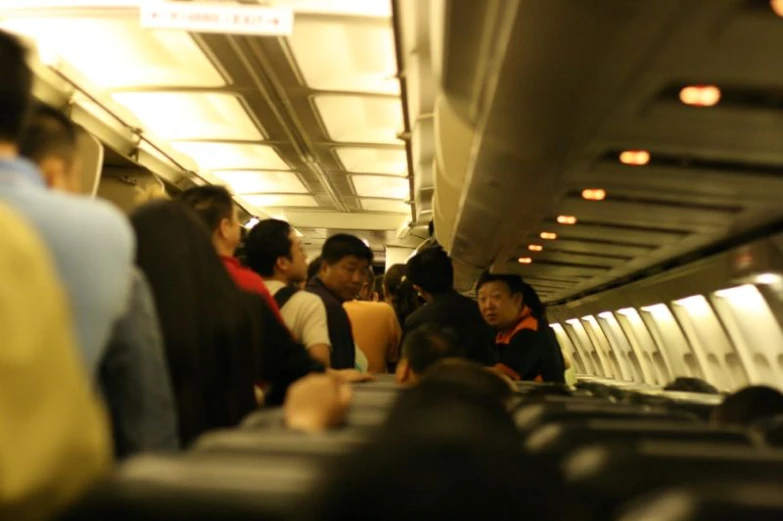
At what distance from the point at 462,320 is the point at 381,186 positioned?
7627mm

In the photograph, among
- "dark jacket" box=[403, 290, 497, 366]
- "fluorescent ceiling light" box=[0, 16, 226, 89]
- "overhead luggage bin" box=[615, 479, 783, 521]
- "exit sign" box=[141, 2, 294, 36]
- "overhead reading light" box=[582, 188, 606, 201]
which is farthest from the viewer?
"fluorescent ceiling light" box=[0, 16, 226, 89]

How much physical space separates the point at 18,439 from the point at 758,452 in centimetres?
122

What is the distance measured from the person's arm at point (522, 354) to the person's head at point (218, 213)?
2597 millimetres

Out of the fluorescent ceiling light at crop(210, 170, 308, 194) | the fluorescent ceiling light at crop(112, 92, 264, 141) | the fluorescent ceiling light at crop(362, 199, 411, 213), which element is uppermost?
the fluorescent ceiling light at crop(362, 199, 411, 213)

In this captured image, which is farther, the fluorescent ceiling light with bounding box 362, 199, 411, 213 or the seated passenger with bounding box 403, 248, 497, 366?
the fluorescent ceiling light with bounding box 362, 199, 411, 213

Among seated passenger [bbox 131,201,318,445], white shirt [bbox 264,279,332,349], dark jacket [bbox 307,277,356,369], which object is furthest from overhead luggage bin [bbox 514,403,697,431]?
dark jacket [bbox 307,277,356,369]

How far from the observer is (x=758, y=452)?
1.62m

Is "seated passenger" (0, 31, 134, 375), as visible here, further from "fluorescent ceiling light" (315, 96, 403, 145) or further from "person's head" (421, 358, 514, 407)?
"fluorescent ceiling light" (315, 96, 403, 145)

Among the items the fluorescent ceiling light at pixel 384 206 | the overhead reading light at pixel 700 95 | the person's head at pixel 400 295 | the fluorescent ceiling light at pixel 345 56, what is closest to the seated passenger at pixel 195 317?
the overhead reading light at pixel 700 95

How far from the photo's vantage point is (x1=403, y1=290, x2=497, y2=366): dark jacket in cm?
557

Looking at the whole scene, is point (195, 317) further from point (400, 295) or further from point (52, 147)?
point (400, 295)

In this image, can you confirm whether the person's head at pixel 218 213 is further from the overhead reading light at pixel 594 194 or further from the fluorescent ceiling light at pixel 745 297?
the fluorescent ceiling light at pixel 745 297

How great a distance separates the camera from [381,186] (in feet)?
42.9

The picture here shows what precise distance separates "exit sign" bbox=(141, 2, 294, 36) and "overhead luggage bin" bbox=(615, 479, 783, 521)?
505cm
